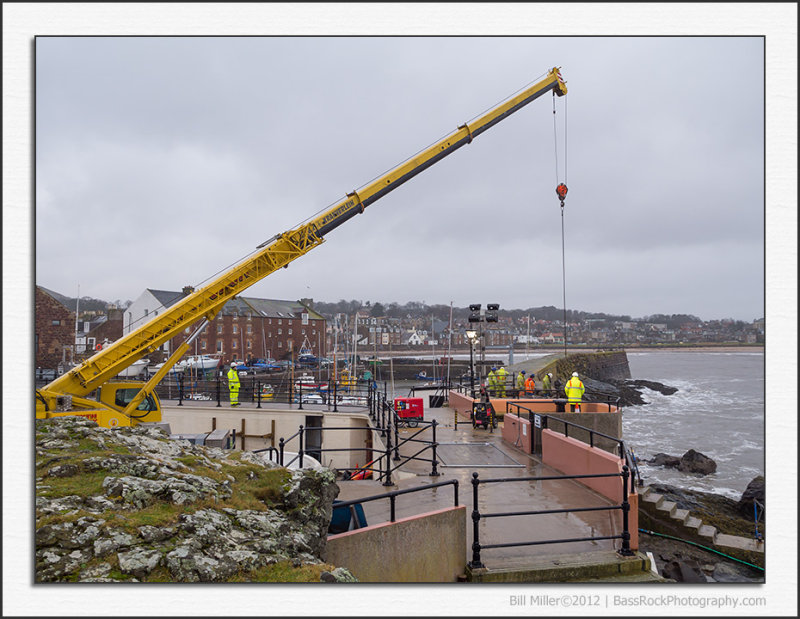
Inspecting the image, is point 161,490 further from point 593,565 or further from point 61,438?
point 593,565

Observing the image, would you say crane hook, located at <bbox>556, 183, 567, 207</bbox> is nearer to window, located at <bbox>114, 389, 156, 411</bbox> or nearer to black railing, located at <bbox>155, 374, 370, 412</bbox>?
black railing, located at <bbox>155, 374, 370, 412</bbox>

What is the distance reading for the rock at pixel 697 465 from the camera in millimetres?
23734

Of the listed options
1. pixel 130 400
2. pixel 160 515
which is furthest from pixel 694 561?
pixel 130 400

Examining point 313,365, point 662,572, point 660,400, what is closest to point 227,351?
point 313,365

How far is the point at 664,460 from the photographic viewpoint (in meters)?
25.0

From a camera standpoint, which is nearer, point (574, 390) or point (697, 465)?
point (574, 390)

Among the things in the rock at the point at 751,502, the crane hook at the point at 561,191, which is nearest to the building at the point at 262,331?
the crane hook at the point at 561,191

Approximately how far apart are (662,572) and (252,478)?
387 inches

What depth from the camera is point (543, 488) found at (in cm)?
879

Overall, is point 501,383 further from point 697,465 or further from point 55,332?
point 55,332

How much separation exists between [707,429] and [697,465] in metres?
13.3

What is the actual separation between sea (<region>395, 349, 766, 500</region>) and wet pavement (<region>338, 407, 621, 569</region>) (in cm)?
311

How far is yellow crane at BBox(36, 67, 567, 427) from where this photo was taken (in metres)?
10.1

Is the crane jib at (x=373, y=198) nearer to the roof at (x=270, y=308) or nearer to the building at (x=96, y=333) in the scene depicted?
the building at (x=96, y=333)
